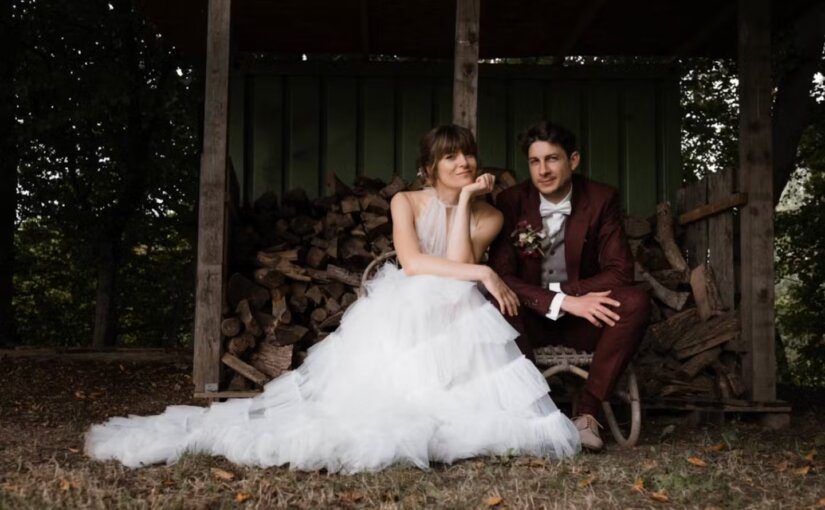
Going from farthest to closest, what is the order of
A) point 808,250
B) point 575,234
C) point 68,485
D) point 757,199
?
point 808,250
point 757,199
point 575,234
point 68,485

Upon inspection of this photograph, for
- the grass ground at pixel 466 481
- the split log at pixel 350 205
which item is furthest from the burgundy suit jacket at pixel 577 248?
the split log at pixel 350 205

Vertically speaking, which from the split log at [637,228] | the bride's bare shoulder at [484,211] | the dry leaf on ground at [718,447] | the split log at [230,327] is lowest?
the dry leaf on ground at [718,447]

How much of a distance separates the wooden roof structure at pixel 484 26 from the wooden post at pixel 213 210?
4.03ft

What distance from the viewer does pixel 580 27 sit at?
718 cm

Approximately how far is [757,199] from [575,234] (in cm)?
167

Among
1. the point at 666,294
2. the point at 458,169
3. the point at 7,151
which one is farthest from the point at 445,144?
the point at 7,151

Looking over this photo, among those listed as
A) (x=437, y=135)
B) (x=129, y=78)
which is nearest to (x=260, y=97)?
(x=129, y=78)

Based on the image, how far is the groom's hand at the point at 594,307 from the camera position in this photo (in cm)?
439


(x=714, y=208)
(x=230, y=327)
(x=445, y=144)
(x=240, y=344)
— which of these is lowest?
(x=240, y=344)

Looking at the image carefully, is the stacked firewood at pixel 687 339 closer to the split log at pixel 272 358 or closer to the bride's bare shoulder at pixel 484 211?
the bride's bare shoulder at pixel 484 211

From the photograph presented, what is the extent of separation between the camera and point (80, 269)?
40.1ft

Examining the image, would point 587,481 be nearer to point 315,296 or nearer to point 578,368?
point 578,368

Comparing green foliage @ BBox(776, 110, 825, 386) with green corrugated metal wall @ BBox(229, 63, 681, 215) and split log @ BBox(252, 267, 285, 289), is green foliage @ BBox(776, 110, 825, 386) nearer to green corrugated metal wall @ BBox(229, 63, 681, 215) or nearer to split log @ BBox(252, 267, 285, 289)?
green corrugated metal wall @ BBox(229, 63, 681, 215)

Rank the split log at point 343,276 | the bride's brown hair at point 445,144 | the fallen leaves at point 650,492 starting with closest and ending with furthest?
the fallen leaves at point 650,492 < the bride's brown hair at point 445,144 < the split log at point 343,276
